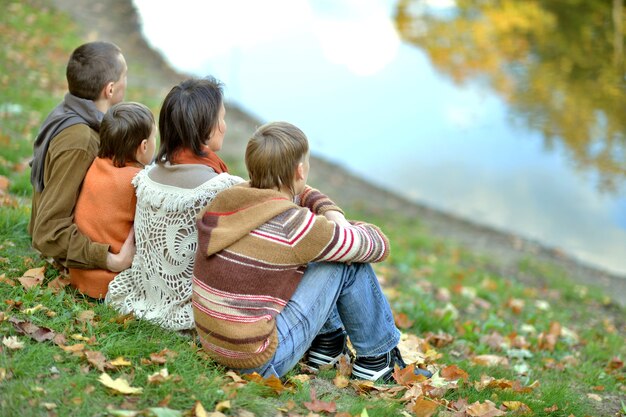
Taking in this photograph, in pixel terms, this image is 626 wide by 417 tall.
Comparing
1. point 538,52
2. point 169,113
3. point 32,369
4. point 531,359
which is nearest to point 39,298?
point 32,369

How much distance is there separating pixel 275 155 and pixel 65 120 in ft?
4.26

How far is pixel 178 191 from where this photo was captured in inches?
128

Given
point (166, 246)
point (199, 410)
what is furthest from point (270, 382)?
point (166, 246)

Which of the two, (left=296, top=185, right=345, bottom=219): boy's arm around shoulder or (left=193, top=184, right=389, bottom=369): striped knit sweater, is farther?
(left=296, top=185, right=345, bottom=219): boy's arm around shoulder

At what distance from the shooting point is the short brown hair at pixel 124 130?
3.45 metres

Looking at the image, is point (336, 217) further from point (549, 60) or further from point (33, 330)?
point (549, 60)

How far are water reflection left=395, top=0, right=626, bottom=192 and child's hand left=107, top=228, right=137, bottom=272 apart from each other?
1002 centimetres

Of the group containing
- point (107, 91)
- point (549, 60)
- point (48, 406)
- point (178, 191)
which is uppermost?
point (549, 60)

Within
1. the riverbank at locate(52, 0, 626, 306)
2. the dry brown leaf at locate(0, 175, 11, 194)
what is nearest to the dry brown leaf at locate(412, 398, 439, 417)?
the dry brown leaf at locate(0, 175, 11, 194)

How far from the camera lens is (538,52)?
16.1 meters

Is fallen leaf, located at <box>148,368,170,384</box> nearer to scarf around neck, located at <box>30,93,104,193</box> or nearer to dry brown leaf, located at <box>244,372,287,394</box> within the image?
dry brown leaf, located at <box>244,372,287,394</box>

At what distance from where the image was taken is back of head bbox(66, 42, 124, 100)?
12.4ft

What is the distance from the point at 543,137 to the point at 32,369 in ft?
38.4

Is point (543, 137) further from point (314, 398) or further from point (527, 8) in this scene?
point (314, 398)
